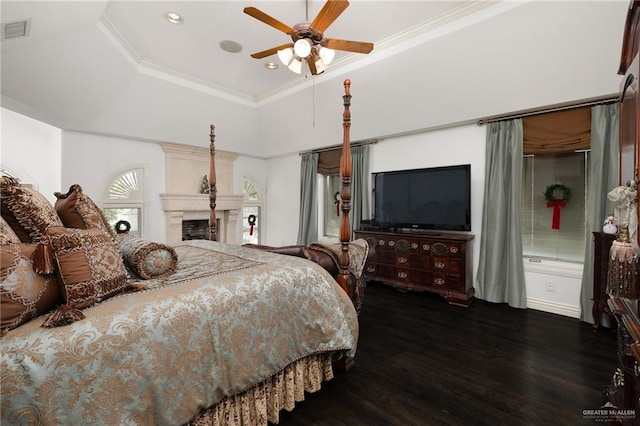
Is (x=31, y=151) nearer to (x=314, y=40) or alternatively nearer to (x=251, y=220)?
(x=251, y=220)

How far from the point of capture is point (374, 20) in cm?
302

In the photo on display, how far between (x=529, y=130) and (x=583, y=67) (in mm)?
835

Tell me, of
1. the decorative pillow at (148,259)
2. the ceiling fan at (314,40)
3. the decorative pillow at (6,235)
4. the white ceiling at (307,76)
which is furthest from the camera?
the white ceiling at (307,76)

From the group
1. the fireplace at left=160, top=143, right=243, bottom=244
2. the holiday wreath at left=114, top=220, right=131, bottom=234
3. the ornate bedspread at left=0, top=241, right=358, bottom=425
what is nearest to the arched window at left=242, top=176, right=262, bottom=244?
the fireplace at left=160, top=143, right=243, bottom=244

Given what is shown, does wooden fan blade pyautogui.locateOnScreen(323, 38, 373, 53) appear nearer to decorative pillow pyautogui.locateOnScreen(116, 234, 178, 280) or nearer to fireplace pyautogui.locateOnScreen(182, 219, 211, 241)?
decorative pillow pyautogui.locateOnScreen(116, 234, 178, 280)

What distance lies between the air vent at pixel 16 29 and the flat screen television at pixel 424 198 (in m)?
4.30

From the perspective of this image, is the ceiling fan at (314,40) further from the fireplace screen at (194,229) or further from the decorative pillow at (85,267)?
the fireplace screen at (194,229)

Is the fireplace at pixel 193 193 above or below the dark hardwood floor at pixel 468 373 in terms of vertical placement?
above

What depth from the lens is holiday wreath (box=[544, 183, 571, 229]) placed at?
3523 millimetres

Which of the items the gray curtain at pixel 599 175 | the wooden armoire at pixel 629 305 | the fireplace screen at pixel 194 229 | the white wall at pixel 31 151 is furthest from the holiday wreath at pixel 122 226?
the gray curtain at pixel 599 175

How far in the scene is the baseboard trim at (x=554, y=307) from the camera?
3.31 metres

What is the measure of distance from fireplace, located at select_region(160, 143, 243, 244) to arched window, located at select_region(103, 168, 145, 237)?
40cm

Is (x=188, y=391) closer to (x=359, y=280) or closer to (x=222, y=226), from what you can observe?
(x=359, y=280)

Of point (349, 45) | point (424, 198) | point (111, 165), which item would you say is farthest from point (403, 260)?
point (111, 165)
